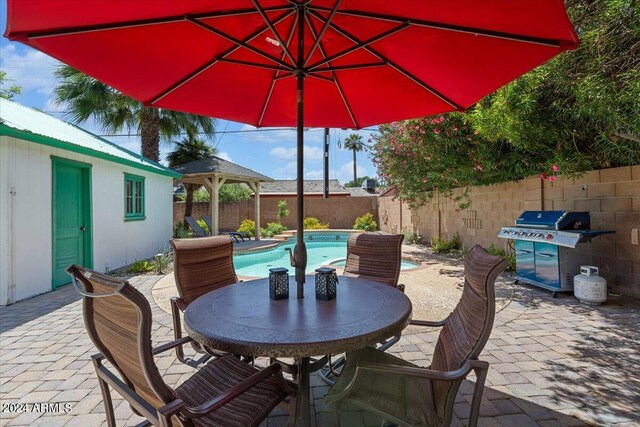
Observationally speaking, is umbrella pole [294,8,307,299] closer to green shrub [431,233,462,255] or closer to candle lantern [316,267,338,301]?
candle lantern [316,267,338,301]

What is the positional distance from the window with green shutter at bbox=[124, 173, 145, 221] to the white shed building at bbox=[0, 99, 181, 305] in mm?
25

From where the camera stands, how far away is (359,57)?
2.56 m

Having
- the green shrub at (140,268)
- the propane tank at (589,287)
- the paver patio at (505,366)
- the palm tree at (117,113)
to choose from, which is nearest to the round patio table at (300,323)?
the paver patio at (505,366)

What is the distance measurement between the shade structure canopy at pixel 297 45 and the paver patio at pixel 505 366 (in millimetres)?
2269

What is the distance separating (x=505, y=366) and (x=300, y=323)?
7.09ft

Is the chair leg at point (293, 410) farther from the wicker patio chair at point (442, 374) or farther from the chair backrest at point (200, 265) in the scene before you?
the chair backrest at point (200, 265)

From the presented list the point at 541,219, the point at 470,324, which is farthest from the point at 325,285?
the point at 541,219

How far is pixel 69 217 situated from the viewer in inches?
236

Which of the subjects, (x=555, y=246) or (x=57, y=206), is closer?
(x=555, y=246)

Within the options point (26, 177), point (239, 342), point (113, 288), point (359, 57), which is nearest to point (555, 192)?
point (359, 57)

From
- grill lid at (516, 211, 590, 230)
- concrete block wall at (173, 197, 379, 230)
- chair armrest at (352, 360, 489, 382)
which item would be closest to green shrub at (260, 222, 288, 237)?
concrete block wall at (173, 197, 379, 230)

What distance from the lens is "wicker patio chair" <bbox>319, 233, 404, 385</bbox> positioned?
3.25 meters

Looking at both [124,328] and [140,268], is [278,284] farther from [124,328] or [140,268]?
[140,268]

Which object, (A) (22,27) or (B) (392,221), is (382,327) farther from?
(B) (392,221)
